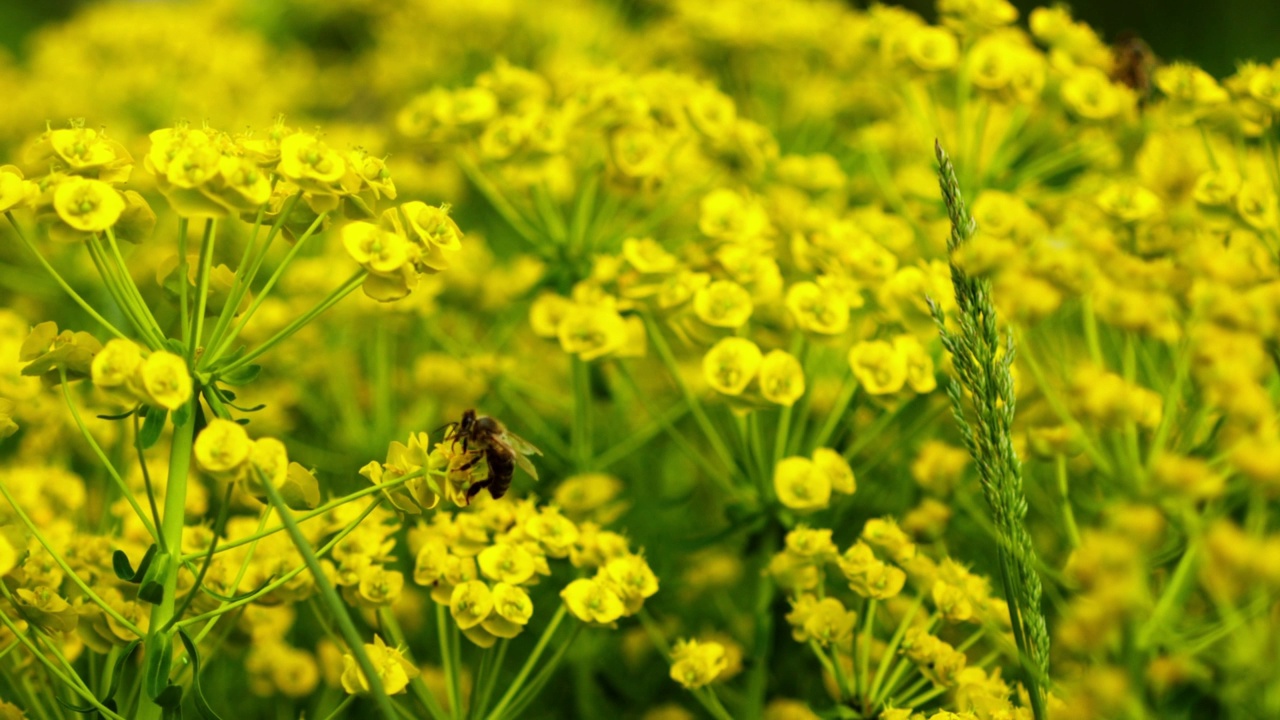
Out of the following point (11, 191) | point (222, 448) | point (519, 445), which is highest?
point (11, 191)

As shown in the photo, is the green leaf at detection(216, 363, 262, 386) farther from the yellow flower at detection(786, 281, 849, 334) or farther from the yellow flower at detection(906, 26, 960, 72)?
the yellow flower at detection(906, 26, 960, 72)

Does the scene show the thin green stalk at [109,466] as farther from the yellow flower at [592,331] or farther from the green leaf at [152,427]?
the yellow flower at [592,331]

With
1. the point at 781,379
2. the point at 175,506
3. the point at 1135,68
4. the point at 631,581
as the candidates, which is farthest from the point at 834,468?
the point at 1135,68

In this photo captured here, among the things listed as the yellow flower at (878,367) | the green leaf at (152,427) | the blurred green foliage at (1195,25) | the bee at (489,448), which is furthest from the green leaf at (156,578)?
the blurred green foliage at (1195,25)

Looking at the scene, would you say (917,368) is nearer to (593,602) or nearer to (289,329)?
(593,602)

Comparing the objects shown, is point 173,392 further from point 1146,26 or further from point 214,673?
point 1146,26

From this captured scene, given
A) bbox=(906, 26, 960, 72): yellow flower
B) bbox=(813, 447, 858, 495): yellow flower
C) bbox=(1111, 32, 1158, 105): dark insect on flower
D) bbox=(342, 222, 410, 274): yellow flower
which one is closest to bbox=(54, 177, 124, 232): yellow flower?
bbox=(342, 222, 410, 274): yellow flower

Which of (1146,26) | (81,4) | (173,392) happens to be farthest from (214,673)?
(81,4)

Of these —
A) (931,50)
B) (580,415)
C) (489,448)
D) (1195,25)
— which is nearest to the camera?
(489,448)

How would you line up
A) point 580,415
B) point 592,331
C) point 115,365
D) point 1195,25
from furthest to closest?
point 1195,25
point 580,415
point 592,331
point 115,365
